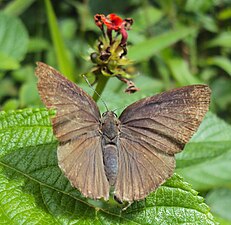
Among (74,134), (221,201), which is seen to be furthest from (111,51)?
(221,201)

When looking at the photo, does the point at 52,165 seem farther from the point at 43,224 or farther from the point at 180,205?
the point at 180,205

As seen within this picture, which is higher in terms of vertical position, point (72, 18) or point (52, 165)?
point (72, 18)

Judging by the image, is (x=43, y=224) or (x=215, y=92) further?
(x=215, y=92)

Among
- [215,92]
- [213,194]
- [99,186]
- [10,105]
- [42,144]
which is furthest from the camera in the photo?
[215,92]

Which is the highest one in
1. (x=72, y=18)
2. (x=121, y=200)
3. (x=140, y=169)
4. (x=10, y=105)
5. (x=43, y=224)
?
(x=72, y=18)

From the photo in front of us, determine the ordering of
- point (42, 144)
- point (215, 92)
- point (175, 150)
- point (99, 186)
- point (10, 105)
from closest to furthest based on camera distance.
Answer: point (99, 186) → point (175, 150) → point (42, 144) → point (10, 105) → point (215, 92)

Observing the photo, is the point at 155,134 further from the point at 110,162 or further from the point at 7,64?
the point at 7,64

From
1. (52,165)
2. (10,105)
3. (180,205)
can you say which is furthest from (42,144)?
(10,105)

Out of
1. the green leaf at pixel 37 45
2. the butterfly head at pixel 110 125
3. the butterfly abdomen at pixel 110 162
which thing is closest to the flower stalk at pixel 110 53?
the butterfly head at pixel 110 125

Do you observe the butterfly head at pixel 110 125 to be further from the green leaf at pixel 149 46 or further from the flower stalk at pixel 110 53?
the green leaf at pixel 149 46
